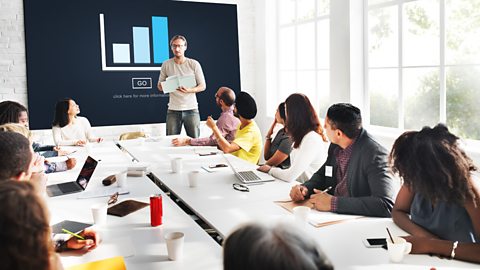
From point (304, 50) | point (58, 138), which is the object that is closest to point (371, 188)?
point (58, 138)

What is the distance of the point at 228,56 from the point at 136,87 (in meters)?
1.52

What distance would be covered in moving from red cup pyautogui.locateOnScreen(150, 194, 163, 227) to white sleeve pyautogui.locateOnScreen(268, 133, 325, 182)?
1.12 metres

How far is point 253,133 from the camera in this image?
4117 mm

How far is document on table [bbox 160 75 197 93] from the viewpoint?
577cm

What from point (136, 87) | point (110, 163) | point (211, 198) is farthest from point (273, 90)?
point (211, 198)

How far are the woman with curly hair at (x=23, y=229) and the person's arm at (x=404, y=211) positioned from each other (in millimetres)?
1527

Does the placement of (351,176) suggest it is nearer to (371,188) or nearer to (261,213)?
(371,188)

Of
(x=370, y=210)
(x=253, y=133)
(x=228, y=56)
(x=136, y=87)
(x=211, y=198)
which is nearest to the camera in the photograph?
(x=370, y=210)

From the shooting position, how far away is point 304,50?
6.46 metres

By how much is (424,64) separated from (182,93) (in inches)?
119

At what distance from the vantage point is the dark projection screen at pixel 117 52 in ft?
20.3

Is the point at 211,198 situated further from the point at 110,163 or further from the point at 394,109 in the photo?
the point at 394,109

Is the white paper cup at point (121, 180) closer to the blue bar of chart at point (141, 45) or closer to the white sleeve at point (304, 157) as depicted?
the white sleeve at point (304, 157)

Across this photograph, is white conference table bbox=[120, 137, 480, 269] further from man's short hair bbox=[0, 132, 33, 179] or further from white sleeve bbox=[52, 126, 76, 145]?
white sleeve bbox=[52, 126, 76, 145]
